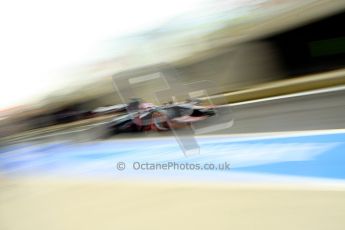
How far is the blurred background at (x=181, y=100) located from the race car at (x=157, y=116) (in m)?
0.04

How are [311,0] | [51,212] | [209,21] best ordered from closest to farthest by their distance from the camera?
[311,0], [209,21], [51,212]

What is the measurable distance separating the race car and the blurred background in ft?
0.13

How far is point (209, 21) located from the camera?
1.66 m

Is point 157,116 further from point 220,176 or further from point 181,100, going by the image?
point 220,176

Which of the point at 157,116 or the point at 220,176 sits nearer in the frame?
the point at 220,176

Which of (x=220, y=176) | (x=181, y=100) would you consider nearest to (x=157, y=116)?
(x=181, y=100)

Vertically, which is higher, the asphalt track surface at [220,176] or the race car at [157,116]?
the race car at [157,116]

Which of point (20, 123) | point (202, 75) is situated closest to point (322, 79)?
point (202, 75)

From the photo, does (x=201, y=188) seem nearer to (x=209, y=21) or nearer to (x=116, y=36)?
(x=209, y=21)

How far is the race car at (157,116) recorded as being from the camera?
171 cm

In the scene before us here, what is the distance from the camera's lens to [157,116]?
A: 1.80m

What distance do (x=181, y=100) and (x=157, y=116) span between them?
0.47ft

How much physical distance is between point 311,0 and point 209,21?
0.39 m

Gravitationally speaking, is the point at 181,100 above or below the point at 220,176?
above
